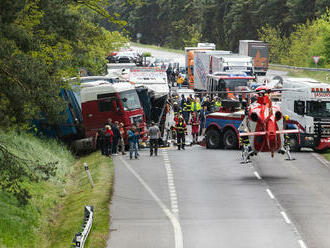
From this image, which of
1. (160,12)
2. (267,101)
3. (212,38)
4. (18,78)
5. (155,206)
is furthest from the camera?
(160,12)

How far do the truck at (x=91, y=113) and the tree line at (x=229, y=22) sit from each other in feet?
156

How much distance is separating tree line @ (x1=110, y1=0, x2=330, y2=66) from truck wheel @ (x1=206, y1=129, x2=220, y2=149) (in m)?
48.6

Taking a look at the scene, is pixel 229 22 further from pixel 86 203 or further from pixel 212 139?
pixel 86 203

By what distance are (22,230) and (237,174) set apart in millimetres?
11178

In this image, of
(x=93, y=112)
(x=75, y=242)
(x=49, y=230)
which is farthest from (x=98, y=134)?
(x=75, y=242)

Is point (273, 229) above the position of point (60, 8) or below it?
below

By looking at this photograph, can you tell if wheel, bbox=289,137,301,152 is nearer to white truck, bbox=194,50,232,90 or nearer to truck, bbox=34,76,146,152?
truck, bbox=34,76,146,152

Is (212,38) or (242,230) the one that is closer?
(242,230)

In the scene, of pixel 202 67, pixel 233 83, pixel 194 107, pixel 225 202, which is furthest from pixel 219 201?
pixel 202 67

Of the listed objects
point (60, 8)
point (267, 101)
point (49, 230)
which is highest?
point (60, 8)

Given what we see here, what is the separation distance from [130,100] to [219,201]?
543 inches

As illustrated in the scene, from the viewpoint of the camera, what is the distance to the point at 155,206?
82.4 feet

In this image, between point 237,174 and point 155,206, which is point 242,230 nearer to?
point 155,206

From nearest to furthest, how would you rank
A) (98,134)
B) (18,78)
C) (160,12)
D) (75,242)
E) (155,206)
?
1. (75,242)
2. (18,78)
3. (155,206)
4. (98,134)
5. (160,12)
